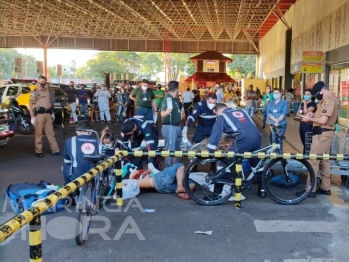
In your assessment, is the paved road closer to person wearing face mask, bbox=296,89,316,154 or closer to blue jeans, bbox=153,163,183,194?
blue jeans, bbox=153,163,183,194

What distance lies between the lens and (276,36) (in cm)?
3641

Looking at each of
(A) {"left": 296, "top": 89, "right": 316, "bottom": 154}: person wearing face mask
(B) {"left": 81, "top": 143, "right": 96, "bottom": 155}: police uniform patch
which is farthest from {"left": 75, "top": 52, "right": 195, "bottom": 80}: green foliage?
(B) {"left": 81, "top": 143, "right": 96, "bottom": 155}: police uniform patch

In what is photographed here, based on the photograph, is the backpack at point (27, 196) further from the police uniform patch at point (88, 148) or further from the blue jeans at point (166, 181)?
the blue jeans at point (166, 181)

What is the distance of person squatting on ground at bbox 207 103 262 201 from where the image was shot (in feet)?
20.0

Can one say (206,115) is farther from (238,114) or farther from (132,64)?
(132,64)

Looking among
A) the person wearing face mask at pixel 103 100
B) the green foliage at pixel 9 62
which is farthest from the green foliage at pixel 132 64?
the person wearing face mask at pixel 103 100

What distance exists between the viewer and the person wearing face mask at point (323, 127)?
20.5 ft

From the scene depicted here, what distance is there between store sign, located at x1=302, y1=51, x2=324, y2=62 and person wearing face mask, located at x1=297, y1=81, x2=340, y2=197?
14016mm

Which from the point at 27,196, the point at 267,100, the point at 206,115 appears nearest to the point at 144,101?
the point at 206,115

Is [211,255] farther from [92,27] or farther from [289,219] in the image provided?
[92,27]

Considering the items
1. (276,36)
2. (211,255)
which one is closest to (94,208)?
(211,255)

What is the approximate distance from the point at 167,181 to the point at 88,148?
1.50 meters

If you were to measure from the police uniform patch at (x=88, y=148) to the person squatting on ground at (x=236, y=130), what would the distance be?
1692 mm

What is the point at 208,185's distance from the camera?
6.14 metres
